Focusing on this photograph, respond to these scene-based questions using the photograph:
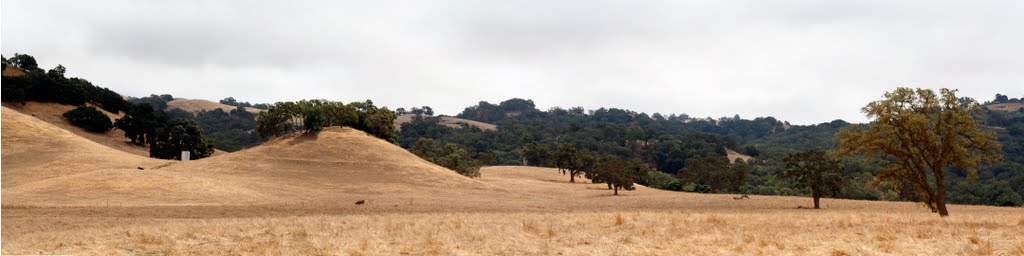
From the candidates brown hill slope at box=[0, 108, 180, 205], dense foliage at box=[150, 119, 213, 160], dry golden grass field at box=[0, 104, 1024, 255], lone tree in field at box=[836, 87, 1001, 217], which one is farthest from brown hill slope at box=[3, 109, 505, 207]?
lone tree in field at box=[836, 87, 1001, 217]

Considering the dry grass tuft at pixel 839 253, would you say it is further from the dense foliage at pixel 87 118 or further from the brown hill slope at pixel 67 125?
the dense foliage at pixel 87 118

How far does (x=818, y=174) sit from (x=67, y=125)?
383 feet

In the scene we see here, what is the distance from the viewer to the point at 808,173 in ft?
186

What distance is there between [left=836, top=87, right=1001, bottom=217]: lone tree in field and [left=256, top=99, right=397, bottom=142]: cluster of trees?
224ft

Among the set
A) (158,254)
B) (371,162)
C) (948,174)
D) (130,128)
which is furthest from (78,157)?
(948,174)

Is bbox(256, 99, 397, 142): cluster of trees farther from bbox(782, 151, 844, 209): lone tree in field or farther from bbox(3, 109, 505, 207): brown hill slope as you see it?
bbox(782, 151, 844, 209): lone tree in field

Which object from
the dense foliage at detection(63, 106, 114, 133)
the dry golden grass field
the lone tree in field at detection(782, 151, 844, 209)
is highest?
the dense foliage at detection(63, 106, 114, 133)

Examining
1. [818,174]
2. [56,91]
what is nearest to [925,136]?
[818,174]

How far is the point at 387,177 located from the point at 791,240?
2254 inches

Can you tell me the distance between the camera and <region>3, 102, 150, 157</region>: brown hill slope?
356 feet

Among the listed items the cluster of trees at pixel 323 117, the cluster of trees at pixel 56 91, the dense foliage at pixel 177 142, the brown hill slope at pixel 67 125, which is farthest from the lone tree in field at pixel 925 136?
the cluster of trees at pixel 56 91

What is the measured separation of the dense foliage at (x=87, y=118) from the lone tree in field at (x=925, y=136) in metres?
118

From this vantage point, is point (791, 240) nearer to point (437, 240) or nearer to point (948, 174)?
point (437, 240)

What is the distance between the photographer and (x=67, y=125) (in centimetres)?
11150
